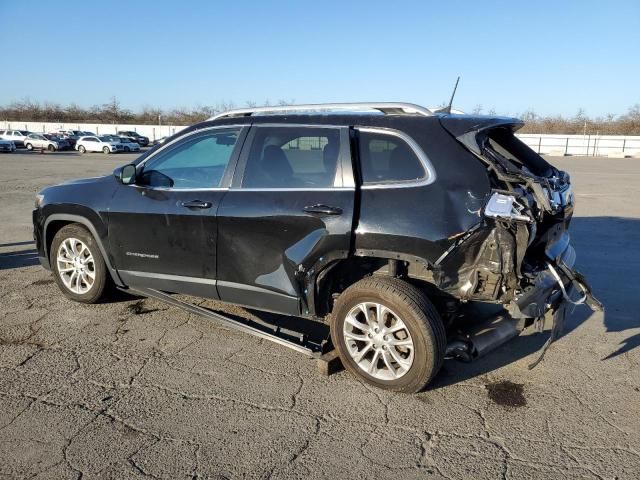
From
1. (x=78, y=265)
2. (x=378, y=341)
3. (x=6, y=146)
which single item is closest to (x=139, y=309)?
(x=78, y=265)

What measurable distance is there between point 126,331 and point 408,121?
305cm

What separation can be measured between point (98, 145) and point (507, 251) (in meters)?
45.1

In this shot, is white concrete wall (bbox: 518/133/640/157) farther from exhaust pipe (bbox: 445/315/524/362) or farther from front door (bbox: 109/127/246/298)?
front door (bbox: 109/127/246/298)

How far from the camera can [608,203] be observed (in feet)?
44.8

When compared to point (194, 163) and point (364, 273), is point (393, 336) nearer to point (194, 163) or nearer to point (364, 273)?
point (364, 273)

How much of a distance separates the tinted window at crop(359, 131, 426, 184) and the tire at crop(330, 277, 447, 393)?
72 centimetres

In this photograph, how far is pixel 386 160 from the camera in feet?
12.6

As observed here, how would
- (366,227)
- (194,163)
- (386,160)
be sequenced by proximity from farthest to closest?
(194,163) → (386,160) → (366,227)

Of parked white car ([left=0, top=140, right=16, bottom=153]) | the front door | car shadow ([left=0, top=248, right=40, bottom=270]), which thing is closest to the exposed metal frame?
the front door

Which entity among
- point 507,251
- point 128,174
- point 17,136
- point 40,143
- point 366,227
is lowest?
point 40,143

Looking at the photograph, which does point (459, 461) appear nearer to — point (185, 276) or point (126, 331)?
point (185, 276)

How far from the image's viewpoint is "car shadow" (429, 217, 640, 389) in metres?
4.25

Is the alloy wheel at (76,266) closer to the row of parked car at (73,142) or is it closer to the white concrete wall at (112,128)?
the row of parked car at (73,142)

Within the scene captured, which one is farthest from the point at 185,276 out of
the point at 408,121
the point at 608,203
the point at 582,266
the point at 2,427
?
the point at 608,203
